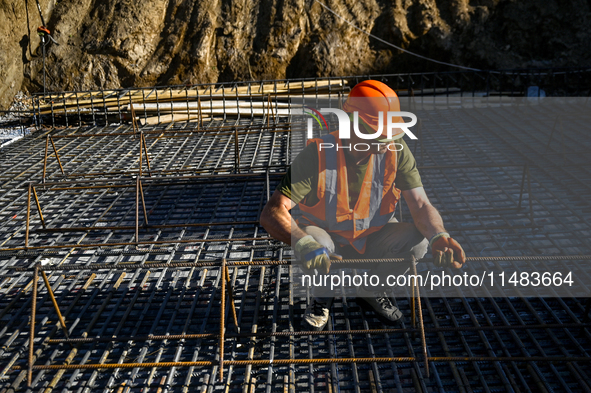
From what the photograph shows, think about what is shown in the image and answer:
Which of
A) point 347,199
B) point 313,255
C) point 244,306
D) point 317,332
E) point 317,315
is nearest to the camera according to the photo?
point 313,255

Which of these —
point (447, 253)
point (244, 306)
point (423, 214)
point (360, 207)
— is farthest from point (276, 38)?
point (447, 253)

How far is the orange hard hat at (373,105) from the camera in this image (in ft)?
10.3

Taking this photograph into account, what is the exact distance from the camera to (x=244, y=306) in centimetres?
409

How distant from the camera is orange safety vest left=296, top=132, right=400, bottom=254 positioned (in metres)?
3.26

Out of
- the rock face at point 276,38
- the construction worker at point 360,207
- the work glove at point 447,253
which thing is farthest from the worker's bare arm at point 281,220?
the rock face at point 276,38

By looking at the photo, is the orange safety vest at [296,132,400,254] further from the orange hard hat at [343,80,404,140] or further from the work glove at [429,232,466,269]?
the work glove at [429,232,466,269]

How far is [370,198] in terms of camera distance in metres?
3.45

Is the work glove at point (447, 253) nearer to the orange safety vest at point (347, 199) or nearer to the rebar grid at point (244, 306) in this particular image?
the rebar grid at point (244, 306)

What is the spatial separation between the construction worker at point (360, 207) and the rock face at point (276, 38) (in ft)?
44.3

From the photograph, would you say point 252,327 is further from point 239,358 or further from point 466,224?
point 466,224

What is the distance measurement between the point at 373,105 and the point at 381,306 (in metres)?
1.61

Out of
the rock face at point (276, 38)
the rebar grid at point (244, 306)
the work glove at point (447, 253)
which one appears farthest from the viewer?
the rock face at point (276, 38)

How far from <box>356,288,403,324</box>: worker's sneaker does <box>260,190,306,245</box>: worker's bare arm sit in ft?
3.23

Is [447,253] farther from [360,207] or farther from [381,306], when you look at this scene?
[381,306]
